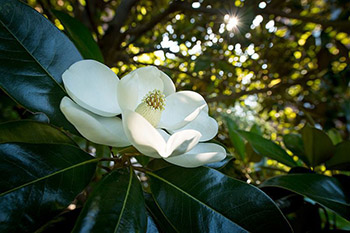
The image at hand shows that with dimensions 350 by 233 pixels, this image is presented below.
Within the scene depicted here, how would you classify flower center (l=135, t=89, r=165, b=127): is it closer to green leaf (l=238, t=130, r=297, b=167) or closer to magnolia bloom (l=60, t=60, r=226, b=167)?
magnolia bloom (l=60, t=60, r=226, b=167)

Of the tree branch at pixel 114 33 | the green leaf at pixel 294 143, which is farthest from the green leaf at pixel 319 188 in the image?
the tree branch at pixel 114 33

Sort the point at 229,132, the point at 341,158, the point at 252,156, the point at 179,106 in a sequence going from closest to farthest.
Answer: the point at 179,106
the point at 341,158
the point at 229,132
the point at 252,156

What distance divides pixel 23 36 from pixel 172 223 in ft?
1.48

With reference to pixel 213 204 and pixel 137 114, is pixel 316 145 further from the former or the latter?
pixel 137 114

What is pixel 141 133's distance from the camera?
0.40m

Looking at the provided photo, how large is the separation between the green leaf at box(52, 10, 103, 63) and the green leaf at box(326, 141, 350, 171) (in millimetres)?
741

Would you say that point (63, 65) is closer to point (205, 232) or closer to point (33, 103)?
point (33, 103)

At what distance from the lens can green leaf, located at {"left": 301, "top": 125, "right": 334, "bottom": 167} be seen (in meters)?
0.80

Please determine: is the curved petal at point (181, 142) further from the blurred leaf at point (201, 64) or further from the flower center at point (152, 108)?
the blurred leaf at point (201, 64)

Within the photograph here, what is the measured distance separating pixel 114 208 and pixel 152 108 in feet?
0.71

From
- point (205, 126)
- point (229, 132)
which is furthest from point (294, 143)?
point (205, 126)

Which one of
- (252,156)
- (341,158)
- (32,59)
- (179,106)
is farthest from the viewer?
(252,156)

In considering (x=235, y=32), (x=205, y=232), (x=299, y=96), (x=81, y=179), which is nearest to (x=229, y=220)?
(x=205, y=232)

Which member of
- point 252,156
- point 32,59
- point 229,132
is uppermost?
point 32,59
